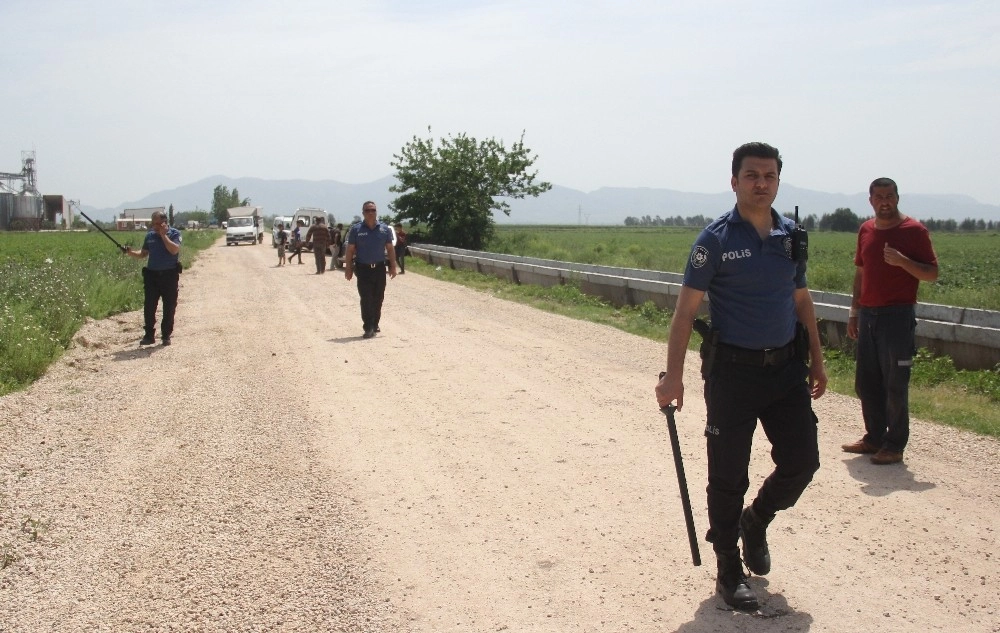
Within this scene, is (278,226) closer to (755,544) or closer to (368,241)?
(368,241)

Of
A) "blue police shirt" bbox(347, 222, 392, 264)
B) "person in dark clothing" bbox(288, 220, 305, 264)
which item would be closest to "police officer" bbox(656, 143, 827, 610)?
"blue police shirt" bbox(347, 222, 392, 264)

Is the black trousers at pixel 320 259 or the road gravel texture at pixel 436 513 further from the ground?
the black trousers at pixel 320 259

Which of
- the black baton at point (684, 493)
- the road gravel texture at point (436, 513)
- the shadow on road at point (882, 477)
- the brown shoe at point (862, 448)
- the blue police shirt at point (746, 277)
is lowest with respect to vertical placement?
the road gravel texture at point (436, 513)

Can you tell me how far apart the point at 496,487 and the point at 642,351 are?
608cm

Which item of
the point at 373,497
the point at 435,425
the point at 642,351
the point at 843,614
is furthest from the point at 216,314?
the point at 843,614

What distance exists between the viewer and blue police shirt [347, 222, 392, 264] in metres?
13.7

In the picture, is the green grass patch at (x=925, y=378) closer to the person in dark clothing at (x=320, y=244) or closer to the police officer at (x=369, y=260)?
the police officer at (x=369, y=260)

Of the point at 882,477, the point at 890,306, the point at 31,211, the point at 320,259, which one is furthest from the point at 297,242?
the point at 31,211

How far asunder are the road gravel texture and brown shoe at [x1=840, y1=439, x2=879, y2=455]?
0.13m

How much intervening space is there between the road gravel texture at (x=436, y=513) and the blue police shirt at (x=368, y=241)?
3649mm

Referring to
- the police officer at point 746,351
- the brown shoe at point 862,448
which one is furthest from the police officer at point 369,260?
the police officer at point 746,351

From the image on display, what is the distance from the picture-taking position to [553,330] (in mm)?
13859

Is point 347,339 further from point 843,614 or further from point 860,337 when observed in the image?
point 843,614

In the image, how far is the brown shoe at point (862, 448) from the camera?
665cm
